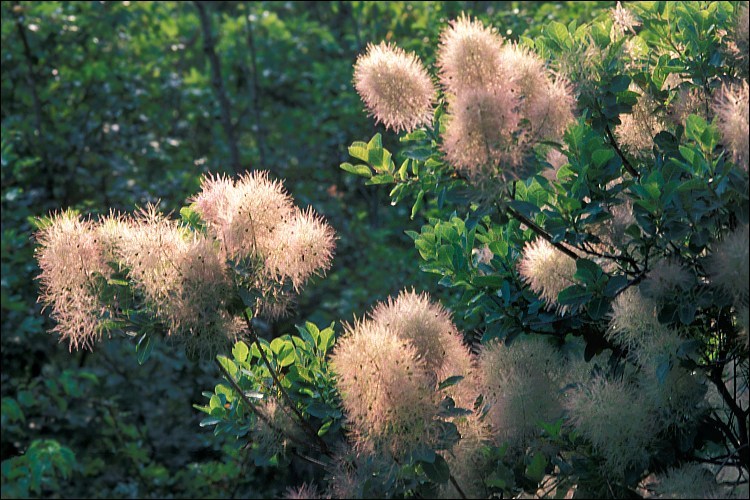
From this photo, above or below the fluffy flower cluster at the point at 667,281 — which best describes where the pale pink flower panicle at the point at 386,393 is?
below

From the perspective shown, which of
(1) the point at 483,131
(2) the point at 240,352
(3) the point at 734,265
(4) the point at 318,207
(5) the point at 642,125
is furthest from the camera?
(4) the point at 318,207

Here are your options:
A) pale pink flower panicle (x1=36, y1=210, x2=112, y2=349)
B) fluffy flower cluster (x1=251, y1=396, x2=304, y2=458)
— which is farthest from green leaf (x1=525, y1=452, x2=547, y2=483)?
pale pink flower panicle (x1=36, y1=210, x2=112, y2=349)

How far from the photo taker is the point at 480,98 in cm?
187

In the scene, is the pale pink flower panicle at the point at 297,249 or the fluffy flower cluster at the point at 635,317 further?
the pale pink flower panicle at the point at 297,249

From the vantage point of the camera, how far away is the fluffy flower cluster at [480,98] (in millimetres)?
1897

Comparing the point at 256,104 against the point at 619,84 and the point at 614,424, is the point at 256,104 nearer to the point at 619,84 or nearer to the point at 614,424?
the point at 619,84

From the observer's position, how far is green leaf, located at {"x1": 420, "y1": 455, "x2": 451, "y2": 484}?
6.51 ft

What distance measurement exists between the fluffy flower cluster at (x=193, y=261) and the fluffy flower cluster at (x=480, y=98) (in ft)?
1.19

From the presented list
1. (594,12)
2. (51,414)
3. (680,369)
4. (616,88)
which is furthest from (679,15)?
(51,414)

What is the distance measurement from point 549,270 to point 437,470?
537 millimetres

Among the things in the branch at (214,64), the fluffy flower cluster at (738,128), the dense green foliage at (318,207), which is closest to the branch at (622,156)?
the dense green foliage at (318,207)

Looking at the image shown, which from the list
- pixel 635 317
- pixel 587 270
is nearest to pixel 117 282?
pixel 587 270

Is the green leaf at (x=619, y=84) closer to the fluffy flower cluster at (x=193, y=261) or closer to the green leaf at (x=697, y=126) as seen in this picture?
the green leaf at (x=697, y=126)

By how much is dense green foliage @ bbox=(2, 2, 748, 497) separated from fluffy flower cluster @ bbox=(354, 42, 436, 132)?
52 mm
